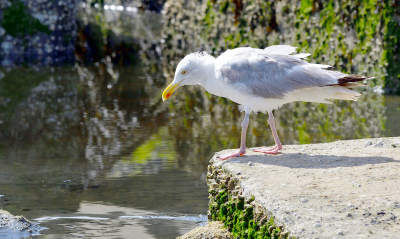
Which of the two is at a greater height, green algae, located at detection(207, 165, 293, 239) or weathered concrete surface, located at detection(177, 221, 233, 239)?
green algae, located at detection(207, 165, 293, 239)

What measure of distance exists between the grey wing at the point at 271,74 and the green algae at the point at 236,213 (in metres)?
0.77

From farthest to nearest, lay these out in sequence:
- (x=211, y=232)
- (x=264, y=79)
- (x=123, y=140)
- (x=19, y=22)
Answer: (x=19, y=22), (x=123, y=140), (x=264, y=79), (x=211, y=232)

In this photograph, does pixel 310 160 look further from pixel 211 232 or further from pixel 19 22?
pixel 19 22

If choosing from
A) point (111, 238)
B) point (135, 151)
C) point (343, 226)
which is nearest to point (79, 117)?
point (135, 151)

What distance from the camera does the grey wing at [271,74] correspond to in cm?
483

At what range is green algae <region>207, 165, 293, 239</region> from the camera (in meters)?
3.72

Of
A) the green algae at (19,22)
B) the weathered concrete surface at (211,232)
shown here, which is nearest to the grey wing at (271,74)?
the weathered concrete surface at (211,232)

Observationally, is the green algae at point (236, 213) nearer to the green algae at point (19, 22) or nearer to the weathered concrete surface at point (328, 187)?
the weathered concrete surface at point (328, 187)

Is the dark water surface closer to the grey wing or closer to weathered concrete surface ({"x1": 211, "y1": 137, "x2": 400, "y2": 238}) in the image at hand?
weathered concrete surface ({"x1": 211, "y1": 137, "x2": 400, "y2": 238})

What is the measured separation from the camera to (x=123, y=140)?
805 cm

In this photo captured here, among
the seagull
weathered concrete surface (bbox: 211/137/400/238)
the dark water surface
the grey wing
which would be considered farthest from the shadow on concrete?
the dark water surface

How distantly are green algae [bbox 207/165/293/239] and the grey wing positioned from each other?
0.77 meters

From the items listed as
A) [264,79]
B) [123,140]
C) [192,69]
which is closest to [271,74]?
[264,79]

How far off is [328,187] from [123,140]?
14.7 ft
